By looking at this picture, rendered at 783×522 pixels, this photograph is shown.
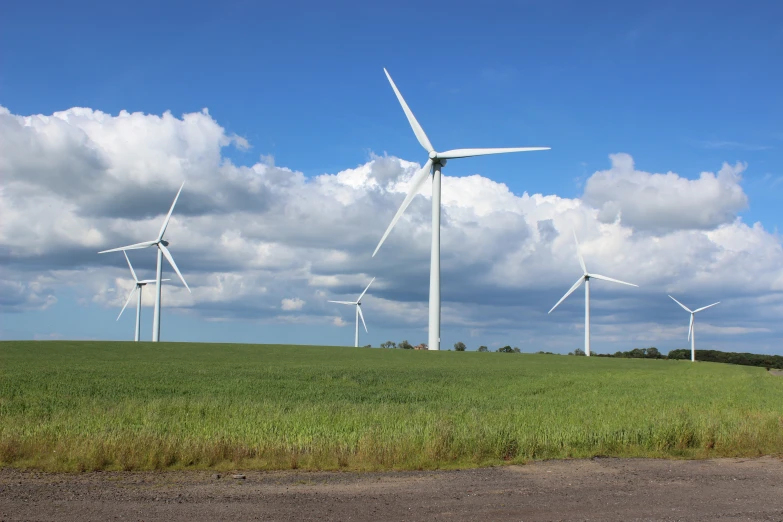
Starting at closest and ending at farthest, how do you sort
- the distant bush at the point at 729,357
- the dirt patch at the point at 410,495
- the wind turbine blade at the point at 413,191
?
the dirt patch at the point at 410,495 < the wind turbine blade at the point at 413,191 < the distant bush at the point at 729,357

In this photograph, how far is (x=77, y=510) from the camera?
36.8ft

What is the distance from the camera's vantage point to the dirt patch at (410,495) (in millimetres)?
11203

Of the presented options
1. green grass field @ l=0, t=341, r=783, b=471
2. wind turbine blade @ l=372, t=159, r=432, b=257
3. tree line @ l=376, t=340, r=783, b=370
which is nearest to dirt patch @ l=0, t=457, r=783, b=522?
green grass field @ l=0, t=341, r=783, b=471

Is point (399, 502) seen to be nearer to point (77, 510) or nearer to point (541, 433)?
point (77, 510)

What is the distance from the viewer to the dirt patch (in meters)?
11.2

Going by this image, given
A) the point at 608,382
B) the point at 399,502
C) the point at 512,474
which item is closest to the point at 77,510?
the point at 399,502

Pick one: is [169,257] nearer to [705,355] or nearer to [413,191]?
[413,191]

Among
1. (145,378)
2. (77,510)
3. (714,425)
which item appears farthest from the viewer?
(145,378)

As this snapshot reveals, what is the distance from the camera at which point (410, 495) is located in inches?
494

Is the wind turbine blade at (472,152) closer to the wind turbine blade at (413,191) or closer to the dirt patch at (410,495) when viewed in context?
the wind turbine blade at (413,191)

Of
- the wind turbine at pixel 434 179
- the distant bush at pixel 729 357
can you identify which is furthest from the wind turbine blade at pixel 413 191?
the distant bush at pixel 729 357

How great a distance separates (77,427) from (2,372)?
106 feet

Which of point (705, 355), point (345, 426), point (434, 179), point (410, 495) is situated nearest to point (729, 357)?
point (705, 355)

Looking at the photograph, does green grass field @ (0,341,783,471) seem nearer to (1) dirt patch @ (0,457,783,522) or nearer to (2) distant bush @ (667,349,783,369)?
(1) dirt patch @ (0,457,783,522)
